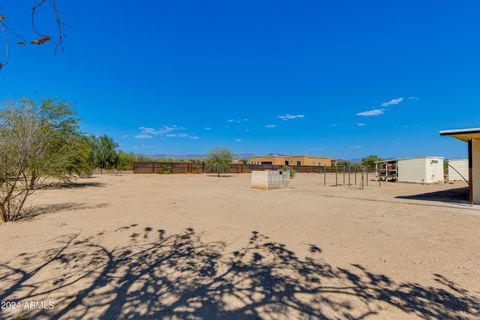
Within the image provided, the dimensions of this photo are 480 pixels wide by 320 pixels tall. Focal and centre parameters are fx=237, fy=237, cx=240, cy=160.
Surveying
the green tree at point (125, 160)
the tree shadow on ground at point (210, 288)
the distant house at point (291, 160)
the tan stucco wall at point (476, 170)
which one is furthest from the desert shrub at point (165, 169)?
the tan stucco wall at point (476, 170)

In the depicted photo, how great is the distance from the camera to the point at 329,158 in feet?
208

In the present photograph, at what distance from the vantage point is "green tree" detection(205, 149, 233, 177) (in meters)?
30.9

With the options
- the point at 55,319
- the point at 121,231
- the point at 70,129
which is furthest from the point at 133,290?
the point at 70,129

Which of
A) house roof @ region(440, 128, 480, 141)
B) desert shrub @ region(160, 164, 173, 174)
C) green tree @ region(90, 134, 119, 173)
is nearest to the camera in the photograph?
house roof @ region(440, 128, 480, 141)

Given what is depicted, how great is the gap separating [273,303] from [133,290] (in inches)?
64.8

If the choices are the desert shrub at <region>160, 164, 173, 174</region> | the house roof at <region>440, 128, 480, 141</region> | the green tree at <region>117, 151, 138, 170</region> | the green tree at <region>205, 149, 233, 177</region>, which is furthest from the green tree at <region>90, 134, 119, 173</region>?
the house roof at <region>440, 128, 480, 141</region>

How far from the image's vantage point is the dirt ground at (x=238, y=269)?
98.3 inches

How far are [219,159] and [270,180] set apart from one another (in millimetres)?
16730

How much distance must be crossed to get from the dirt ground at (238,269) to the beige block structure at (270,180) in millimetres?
8298

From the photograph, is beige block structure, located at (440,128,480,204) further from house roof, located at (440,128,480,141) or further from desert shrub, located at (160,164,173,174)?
desert shrub, located at (160,164,173,174)

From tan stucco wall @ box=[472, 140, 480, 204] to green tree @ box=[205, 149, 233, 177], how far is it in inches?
959

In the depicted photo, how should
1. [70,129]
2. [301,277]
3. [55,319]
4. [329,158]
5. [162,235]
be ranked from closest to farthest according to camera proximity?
[55,319] < [301,277] < [162,235] < [70,129] < [329,158]

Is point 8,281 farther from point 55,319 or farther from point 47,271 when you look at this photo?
point 55,319

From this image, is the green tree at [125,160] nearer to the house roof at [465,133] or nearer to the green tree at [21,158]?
the green tree at [21,158]
